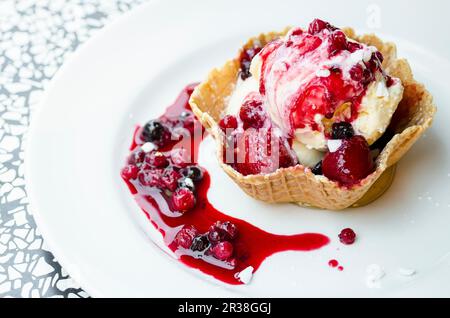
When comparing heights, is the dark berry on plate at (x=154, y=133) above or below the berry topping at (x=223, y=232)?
above

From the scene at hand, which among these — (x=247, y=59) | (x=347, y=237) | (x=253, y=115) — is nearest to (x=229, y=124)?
(x=253, y=115)

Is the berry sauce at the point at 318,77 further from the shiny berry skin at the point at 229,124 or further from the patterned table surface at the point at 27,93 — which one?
the patterned table surface at the point at 27,93

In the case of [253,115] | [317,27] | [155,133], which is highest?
[317,27]

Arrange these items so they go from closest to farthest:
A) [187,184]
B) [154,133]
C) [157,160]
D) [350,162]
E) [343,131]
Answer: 1. [350,162]
2. [343,131]
3. [187,184]
4. [157,160]
5. [154,133]

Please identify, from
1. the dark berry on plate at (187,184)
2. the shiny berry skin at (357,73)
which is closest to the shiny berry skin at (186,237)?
the dark berry on plate at (187,184)

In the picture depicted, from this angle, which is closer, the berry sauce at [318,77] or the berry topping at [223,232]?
the berry sauce at [318,77]

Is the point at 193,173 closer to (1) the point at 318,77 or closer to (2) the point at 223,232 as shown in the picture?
(2) the point at 223,232
